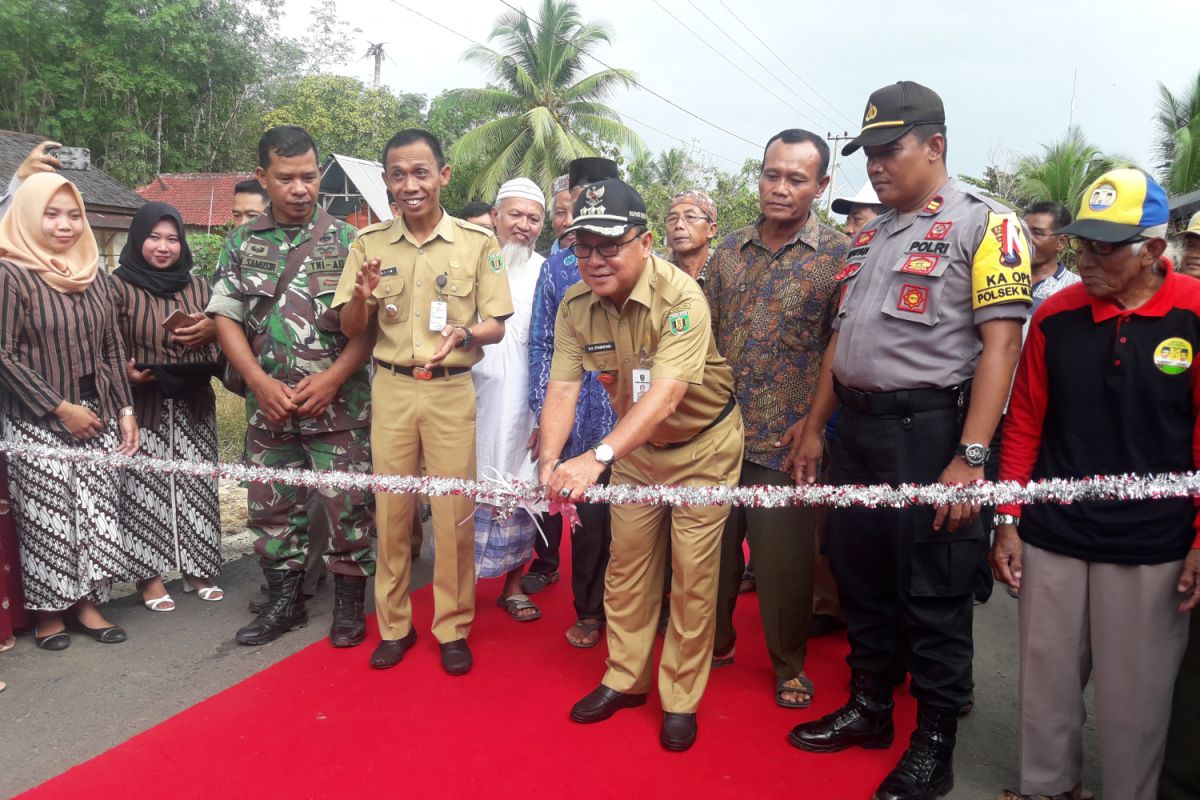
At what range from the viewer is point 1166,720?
89.2 inches

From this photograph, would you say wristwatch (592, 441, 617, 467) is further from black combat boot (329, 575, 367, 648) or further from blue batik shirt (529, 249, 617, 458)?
black combat boot (329, 575, 367, 648)

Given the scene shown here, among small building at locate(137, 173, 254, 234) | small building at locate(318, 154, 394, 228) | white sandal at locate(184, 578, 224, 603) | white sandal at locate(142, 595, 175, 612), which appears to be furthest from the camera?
small building at locate(137, 173, 254, 234)

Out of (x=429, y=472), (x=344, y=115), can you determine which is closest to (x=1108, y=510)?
(x=429, y=472)

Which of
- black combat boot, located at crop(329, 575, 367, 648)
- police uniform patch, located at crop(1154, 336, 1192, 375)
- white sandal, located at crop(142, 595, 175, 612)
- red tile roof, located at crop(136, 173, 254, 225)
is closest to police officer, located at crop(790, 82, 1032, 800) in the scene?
police uniform patch, located at crop(1154, 336, 1192, 375)

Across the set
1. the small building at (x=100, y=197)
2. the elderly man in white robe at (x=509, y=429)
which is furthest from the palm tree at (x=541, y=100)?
the elderly man in white robe at (x=509, y=429)

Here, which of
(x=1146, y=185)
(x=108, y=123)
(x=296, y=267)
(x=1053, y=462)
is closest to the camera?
(x=1146, y=185)

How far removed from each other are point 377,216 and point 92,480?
2215cm

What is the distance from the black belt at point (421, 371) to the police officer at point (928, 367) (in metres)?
1.56

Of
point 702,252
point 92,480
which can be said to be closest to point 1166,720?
point 702,252

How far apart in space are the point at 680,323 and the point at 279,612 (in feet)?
7.75

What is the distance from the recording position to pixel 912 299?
96.9 inches

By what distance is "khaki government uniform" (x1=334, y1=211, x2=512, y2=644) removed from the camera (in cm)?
337

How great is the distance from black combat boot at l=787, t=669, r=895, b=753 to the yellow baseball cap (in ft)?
5.05

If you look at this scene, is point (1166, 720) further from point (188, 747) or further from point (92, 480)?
point (92, 480)
